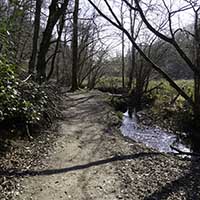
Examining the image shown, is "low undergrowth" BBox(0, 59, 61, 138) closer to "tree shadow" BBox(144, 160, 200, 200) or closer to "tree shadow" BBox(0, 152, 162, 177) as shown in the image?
"tree shadow" BBox(0, 152, 162, 177)

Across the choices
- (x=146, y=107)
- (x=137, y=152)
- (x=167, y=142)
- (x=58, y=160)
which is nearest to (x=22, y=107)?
(x=58, y=160)

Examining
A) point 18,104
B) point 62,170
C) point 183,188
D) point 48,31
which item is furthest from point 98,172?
point 48,31

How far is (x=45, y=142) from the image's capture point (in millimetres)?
8633

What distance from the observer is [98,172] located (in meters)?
6.97

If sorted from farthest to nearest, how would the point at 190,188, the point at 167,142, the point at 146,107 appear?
1. the point at 146,107
2. the point at 167,142
3. the point at 190,188

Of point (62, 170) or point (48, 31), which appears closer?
point (62, 170)

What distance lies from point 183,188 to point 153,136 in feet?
23.0

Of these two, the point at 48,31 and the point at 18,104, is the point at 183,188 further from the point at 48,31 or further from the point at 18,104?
the point at 48,31

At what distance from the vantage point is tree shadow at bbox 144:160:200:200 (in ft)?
20.2

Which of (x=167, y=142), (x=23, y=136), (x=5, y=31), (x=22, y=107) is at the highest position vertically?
(x=5, y=31)

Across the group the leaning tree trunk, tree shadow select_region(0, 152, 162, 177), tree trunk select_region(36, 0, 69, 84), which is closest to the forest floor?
tree shadow select_region(0, 152, 162, 177)

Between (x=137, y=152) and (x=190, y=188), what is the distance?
233 centimetres

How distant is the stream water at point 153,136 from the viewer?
39.0 ft

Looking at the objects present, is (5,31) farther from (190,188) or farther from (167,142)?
(167,142)
